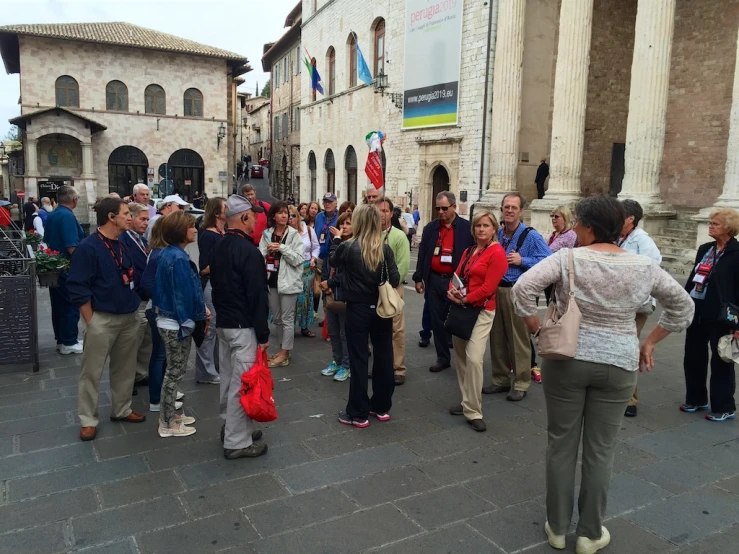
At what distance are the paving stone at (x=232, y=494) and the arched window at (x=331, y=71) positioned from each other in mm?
28857

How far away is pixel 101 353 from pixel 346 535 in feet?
8.17

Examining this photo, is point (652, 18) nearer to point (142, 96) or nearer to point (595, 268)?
point (595, 268)

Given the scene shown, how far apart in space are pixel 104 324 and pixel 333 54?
1127 inches

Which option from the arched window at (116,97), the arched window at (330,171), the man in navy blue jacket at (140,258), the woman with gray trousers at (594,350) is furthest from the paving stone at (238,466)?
the arched window at (116,97)

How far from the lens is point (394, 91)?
23.8 meters

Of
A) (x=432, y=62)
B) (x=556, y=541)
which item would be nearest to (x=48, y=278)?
(x=556, y=541)

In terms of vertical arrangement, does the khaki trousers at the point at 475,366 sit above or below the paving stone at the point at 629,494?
above

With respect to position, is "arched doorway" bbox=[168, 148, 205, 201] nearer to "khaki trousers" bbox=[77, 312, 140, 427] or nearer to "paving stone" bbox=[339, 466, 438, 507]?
"khaki trousers" bbox=[77, 312, 140, 427]

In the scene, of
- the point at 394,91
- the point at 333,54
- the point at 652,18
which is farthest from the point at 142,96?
the point at 652,18

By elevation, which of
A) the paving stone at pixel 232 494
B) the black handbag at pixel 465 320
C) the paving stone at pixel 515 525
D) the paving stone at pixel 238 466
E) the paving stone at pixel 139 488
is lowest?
the paving stone at pixel 139 488

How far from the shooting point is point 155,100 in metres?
36.9

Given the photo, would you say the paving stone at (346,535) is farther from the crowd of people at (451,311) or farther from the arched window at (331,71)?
the arched window at (331,71)

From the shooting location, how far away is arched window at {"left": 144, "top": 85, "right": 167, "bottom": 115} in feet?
120

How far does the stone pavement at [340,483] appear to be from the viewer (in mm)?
3305
